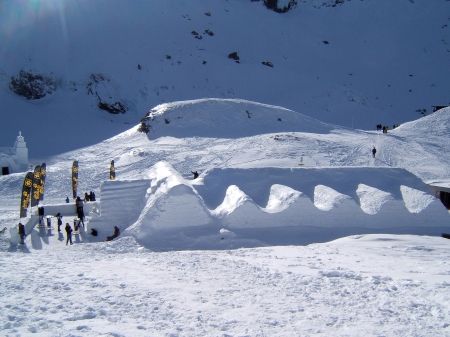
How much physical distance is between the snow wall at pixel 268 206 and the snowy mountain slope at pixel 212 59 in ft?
77.4

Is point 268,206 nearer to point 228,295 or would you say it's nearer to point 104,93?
point 228,295

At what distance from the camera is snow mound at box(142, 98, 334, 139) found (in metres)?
32.4

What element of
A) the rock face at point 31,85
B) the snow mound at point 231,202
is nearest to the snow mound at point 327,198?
the snow mound at point 231,202

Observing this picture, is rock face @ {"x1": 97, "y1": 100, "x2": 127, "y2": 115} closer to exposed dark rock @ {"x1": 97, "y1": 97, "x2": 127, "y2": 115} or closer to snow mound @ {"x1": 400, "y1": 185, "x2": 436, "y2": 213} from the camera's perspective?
exposed dark rock @ {"x1": 97, "y1": 97, "x2": 127, "y2": 115}

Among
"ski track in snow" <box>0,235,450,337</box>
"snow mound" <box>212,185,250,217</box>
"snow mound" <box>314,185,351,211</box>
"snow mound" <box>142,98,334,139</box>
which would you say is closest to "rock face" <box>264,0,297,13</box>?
"snow mound" <box>142,98,334,139</box>

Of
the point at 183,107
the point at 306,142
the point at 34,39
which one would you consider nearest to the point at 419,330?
the point at 306,142

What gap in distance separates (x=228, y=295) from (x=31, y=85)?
45007 millimetres

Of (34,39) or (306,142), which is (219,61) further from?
(306,142)

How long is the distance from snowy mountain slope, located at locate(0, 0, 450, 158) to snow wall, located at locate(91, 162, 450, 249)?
2359 centimetres

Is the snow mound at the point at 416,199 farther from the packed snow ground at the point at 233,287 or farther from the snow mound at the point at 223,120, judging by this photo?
the snow mound at the point at 223,120

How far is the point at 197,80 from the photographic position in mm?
50156

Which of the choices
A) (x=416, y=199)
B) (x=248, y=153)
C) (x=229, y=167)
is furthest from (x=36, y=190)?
(x=416, y=199)

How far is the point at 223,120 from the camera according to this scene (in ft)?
110

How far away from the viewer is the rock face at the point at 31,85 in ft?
151
